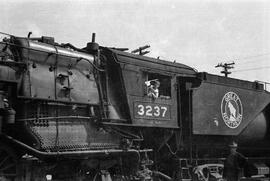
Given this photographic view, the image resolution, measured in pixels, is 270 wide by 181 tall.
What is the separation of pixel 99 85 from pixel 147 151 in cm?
230

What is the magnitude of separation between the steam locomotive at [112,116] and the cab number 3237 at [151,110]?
0.09 feet

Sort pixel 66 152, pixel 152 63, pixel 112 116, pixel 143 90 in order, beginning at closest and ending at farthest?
1. pixel 66 152
2. pixel 112 116
3. pixel 143 90
4. pixel 152 63

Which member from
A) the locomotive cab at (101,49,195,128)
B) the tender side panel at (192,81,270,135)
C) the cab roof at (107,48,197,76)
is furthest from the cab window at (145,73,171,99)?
the tender side panel at (192,81,270,135)

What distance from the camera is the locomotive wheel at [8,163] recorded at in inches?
307

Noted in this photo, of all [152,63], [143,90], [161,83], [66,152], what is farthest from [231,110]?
[66,152]

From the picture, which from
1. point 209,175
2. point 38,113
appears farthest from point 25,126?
point 209,175

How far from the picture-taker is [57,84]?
8633 millimetres

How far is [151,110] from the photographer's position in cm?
1056

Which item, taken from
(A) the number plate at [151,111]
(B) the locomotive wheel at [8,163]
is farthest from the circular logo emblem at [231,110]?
(B) the locomotive wheel at [8,163]

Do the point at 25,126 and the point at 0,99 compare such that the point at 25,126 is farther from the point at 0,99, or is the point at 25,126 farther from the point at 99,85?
the point at 99,85

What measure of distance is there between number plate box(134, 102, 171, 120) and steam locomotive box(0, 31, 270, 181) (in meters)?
0.03

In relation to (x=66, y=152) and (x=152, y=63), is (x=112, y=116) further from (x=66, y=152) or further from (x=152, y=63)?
(x=152, y=63)

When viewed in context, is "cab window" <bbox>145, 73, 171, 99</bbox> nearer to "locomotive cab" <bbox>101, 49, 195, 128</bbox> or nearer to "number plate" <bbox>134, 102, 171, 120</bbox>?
"locomotive cab" <bbox>101, 49, 195, 128</bbox>

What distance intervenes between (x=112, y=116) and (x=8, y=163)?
2750 mm
